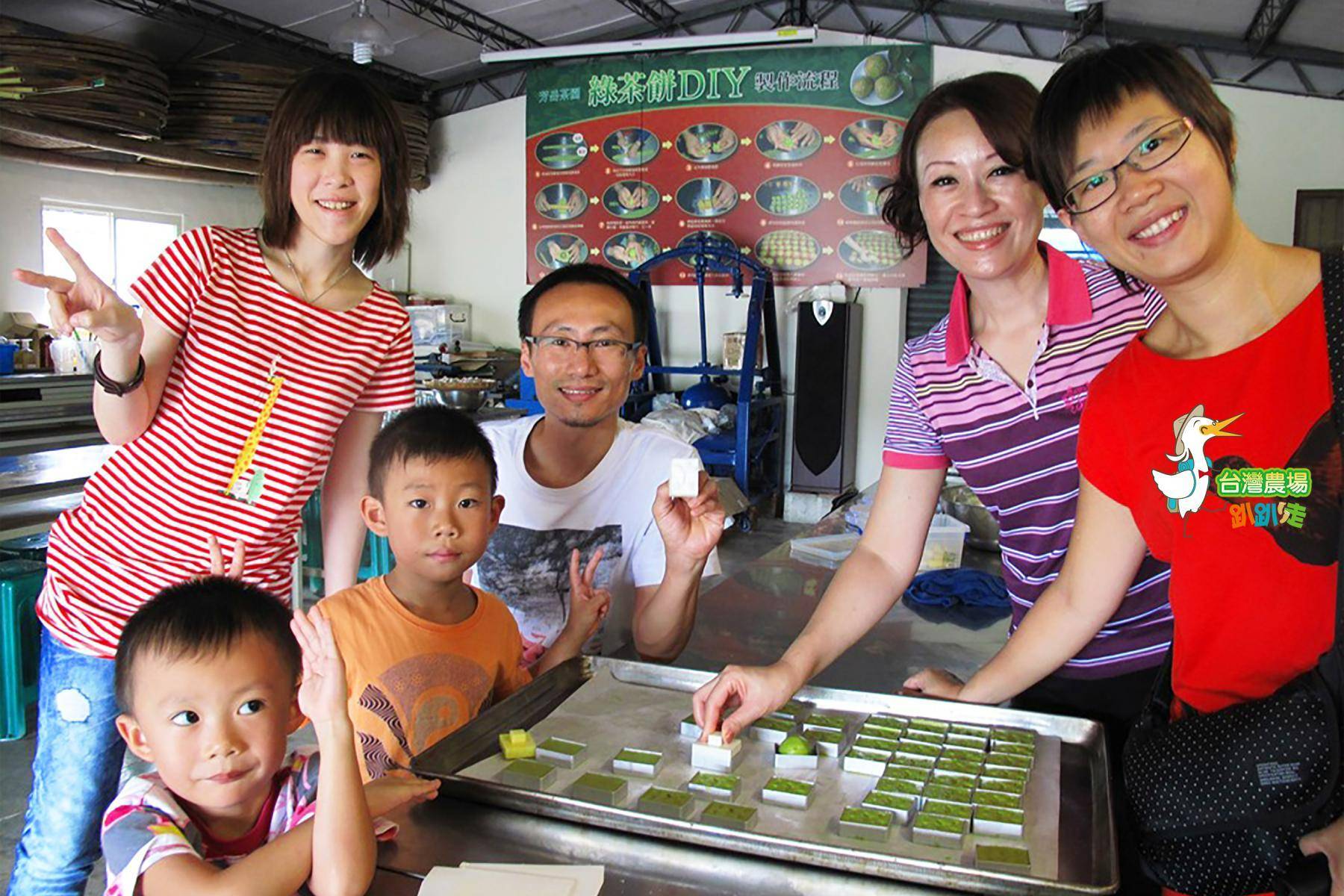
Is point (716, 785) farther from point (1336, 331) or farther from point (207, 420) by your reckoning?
point (207, 420)

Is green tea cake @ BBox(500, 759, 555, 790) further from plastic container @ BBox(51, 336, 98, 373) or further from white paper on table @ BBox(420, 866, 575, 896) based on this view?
plastic container @ BBox(51, 336, 98, 373)

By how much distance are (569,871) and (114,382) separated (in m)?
1.13

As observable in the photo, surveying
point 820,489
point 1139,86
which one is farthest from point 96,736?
point 820,489

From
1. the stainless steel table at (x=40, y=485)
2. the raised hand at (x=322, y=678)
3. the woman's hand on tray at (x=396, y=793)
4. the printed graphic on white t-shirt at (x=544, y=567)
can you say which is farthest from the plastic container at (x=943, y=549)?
the stainless steel table at (x=40, y=485)

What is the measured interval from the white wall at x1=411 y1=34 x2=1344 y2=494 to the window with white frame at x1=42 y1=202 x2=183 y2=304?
6.81 feet

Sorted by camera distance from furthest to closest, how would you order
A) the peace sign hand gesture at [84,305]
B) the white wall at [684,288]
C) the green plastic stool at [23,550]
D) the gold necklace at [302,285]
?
the white wall at [684,288] → the green plastic stool at [23,550] → the gold necklace at [302,285] → the peace sign hand gesture at [84,305]

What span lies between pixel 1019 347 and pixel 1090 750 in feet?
2.26

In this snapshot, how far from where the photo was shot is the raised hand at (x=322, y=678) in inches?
43.2

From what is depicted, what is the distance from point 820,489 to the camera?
7.96m

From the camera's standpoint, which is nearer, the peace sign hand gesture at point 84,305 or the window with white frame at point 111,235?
the peace sign hand gesture at point 84,305

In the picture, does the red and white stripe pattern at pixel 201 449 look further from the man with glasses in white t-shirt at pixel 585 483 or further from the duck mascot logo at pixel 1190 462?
the duck mascot logo at pixel 1190 462

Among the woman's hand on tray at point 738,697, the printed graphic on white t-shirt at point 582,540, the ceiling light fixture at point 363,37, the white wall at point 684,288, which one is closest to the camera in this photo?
the woman's hand on tray at point 738,697

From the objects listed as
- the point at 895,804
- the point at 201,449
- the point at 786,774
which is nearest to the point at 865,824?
the point at 895,804

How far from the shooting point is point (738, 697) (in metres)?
1.46
